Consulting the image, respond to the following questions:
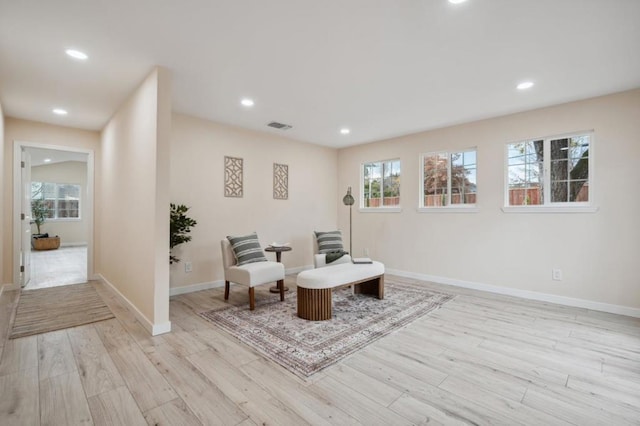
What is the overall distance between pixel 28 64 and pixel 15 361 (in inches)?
107

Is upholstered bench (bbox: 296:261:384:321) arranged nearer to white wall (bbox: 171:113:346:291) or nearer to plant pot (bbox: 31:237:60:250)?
white wall (bbox: 171:113:346:291)

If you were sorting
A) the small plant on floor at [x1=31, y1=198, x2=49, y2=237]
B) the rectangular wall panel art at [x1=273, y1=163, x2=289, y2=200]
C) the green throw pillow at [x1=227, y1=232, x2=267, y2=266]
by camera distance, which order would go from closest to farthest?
the green throw pillow at [x1=227, y1=232, x2=267, y2=266] < the rectangular wall panel art at [x1=273, y1=163, x2=289, y2=200] < the small plant on floor at [x1=31, y1=198, x2=49, y2=237]

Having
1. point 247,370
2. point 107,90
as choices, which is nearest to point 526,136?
point 247,370

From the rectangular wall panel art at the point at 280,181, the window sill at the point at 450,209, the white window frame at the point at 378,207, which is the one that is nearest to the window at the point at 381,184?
the white window frame at the point at 378,207

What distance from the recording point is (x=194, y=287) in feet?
14.7

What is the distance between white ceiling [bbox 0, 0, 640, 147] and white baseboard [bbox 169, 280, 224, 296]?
2.60 meters

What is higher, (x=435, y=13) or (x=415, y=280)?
(x=435, y=13)

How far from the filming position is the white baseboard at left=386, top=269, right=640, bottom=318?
350 centimetres

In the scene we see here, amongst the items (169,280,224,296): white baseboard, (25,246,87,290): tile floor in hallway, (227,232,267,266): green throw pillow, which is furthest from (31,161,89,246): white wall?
(227,232,267,266): green throw pillow

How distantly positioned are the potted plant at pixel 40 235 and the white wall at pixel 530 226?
992 cm

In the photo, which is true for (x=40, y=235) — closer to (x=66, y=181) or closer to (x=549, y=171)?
(x=66, y=181)

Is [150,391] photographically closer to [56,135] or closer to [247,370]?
[247,370]

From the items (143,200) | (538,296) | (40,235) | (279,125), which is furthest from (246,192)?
(40,235)

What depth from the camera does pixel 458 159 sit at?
16.2 feet
